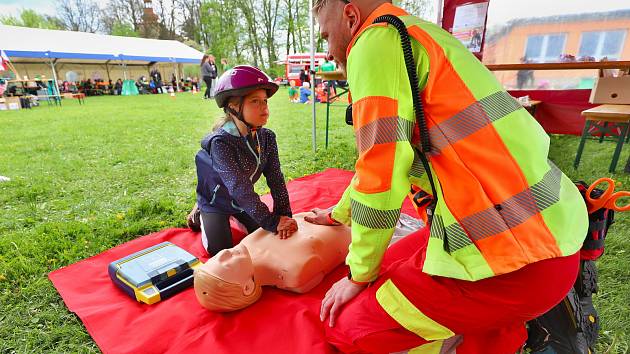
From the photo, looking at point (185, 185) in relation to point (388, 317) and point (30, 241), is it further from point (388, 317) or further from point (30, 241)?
point (388, 317)

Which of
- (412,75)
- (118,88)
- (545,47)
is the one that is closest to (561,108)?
(545,47)

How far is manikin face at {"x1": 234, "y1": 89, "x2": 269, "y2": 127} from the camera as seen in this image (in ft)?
7.69

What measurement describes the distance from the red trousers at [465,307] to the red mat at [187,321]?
1.14 ft

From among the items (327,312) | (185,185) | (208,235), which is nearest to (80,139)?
(185,185)

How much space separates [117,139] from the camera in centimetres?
720

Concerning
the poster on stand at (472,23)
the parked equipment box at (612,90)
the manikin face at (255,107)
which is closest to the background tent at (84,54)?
the poster on stand at (472,23)

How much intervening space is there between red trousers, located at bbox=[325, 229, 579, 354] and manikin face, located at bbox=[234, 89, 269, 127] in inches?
55.1

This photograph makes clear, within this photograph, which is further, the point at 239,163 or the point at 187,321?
the point at 239,163

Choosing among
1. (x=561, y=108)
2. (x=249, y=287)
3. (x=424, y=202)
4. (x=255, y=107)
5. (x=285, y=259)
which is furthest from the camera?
(x=561, y=108)

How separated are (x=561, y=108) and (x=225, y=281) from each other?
7.29 metres

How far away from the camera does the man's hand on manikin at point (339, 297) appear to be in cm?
145

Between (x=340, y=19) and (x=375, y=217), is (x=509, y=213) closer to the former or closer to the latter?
(x=375, y=217)

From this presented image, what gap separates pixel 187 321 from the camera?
1921 mm

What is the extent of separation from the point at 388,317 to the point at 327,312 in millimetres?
328
